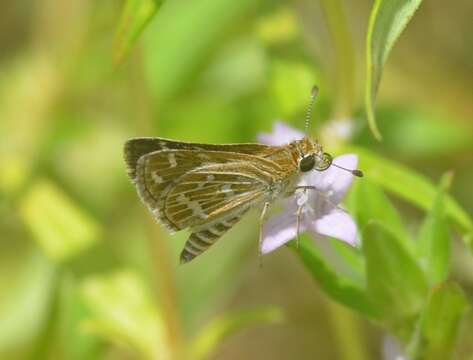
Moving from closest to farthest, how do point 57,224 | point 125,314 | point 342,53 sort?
point 342,53
point 125,314
point 57,224

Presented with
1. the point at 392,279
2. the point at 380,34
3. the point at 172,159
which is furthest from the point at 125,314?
the point at 380,34

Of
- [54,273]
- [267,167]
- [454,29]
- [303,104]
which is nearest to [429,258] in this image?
[267,167]

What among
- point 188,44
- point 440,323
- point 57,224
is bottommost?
point 440,323

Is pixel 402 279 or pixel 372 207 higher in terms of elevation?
pixel 372 207

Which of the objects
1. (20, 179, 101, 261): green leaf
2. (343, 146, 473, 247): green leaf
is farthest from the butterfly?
(20, 179, 101, 261): green leaf

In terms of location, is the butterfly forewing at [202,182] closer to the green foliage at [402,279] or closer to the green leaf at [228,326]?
the green foliage at [402,279]

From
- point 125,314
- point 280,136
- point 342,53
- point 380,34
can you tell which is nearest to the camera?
point 380,34

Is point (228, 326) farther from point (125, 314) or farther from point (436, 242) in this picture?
point (436, 242)
